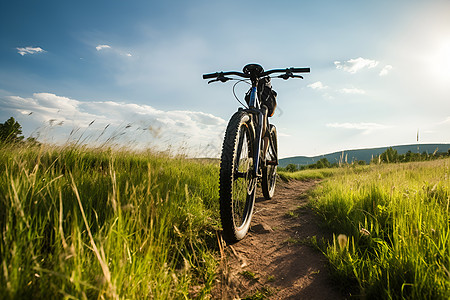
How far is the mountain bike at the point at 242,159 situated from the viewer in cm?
230

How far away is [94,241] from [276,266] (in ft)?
5.31

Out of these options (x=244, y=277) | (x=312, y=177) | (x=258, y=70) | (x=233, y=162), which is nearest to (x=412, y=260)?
(x=244, y=277)

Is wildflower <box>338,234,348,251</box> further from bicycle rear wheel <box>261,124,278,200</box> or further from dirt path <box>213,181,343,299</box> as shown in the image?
bicycle rear wheel <box>261,124,278,200</box>

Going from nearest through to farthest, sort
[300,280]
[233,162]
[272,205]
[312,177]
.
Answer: [300,280] < [233,162] < [272,205] < [312,177]

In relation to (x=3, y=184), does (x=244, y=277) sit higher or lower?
lower

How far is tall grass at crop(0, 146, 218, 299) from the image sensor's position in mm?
982

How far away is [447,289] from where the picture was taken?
4.18 feet

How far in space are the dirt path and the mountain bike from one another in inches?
9.4

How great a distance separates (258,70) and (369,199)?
93.5 inches

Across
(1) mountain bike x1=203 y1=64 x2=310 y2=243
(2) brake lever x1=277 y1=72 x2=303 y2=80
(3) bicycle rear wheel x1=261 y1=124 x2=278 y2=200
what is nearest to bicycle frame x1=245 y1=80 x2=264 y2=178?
(1) mountain bike x1=203 y1=64 x2=310 y2=243

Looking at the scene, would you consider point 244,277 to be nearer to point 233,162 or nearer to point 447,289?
point 233,162

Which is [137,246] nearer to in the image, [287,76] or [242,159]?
[242,159]

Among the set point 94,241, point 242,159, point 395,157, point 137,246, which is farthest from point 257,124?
point 395,157

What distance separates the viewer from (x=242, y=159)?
297cm
